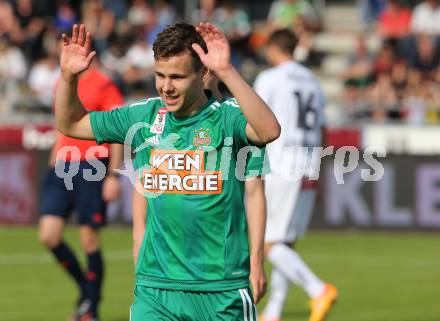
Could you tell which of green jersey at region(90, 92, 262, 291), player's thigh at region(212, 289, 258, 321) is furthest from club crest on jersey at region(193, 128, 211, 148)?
player's thigh at region(212, 289, 258, 321)

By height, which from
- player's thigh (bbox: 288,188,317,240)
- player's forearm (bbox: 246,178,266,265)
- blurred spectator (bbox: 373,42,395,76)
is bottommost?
player's thigh (bbox: 288,188,317,240)

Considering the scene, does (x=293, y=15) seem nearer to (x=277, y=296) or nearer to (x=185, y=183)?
(x=277, y=296)

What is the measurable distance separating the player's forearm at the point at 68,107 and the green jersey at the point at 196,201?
0.41 ft

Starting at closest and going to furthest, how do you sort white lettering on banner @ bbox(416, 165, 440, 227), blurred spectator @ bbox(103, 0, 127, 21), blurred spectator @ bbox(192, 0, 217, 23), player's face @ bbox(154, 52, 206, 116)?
1. player's face @ bbox(154, 52, 206, 116)
2. white lettering on banner @ bbox(416, 165, 440, 227)
3. blurred spectator @ bbox(192, 0, 217, 23)
4. blurred spectator @ bbox(103, 0, 127, 21)

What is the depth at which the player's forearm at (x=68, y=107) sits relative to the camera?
21.0ft

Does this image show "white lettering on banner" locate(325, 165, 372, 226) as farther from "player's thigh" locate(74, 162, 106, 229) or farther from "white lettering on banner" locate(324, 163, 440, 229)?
"player's thigh" locate(74, 162, 106, 229)

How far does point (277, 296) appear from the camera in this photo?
11.2 meters

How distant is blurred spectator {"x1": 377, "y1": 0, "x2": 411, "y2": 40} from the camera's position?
2494cm

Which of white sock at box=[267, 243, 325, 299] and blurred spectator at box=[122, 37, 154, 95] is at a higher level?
blurred spectator at box=[122, 37, 154, 95]

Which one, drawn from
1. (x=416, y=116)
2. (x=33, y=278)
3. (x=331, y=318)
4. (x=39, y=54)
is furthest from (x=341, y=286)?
(x=39, y=54)

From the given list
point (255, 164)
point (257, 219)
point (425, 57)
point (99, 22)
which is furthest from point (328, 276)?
point (99, 22)

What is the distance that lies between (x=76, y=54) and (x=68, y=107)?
30cm

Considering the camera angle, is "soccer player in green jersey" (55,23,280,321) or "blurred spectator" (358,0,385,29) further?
"blurred spectator" (358,0,385,29)

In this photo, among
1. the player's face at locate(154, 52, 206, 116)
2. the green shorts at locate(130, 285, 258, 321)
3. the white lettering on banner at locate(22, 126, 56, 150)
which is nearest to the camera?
the player's face at locate(154, 52, 206, 116)
